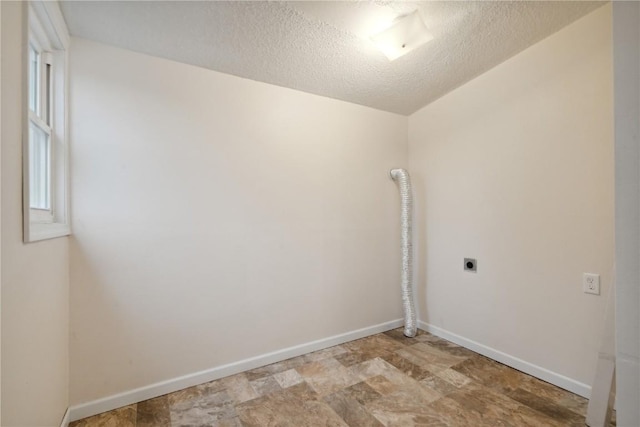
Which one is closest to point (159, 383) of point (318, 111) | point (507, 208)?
point (318, 111)

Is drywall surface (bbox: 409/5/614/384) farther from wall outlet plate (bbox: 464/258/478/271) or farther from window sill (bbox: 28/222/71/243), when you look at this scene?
window sill (bbox: 28/222/71/243)

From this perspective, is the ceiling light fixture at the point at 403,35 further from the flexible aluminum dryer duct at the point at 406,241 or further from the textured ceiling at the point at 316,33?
the flexible aluminum dryer duct at the point at 406,241

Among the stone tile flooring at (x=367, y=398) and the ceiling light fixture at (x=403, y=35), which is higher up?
the ceiling light fixture at (x=403, y=35)

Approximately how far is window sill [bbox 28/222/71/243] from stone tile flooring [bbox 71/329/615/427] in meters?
1.08

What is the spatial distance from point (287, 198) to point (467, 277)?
1683mm

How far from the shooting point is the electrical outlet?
5.79 feet

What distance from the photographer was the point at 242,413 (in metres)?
1.68

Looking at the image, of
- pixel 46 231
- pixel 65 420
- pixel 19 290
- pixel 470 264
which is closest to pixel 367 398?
pixel 470 264

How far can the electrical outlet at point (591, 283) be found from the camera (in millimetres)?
1765

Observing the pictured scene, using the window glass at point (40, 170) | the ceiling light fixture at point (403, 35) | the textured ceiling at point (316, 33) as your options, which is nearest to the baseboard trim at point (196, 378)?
the window glass at point (40, 170)

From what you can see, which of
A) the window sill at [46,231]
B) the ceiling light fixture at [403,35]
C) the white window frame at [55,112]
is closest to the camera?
the window sill at [46,231]

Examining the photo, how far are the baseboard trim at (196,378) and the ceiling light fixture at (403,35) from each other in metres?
2.25

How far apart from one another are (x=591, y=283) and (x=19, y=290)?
112 inches

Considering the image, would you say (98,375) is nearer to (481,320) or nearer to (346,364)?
(346,364)
